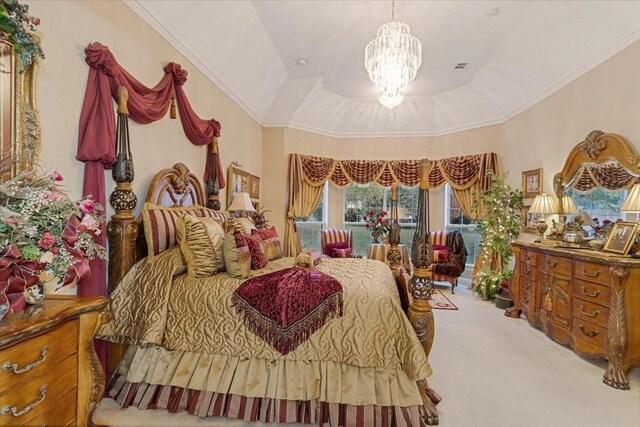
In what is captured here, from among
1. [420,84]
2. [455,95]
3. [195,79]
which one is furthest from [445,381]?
[455,95]

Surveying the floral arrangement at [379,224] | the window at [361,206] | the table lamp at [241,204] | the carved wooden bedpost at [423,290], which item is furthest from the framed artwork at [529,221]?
the table lamp at [241,204]

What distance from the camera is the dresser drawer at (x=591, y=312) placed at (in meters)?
2.61

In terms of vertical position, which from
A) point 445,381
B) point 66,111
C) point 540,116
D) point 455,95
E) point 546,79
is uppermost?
point 455,95

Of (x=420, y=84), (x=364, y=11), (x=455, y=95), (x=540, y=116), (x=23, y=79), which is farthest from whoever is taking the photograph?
(x=455, y=95)

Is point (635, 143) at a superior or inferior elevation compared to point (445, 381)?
superior

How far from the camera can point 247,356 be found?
1.98 m

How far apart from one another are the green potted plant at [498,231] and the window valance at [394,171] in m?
0.57

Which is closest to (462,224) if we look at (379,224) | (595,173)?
(379,224)

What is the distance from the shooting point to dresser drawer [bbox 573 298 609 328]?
103 inches

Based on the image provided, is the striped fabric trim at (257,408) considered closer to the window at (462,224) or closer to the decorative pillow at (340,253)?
the decorative pillow at (340,253)

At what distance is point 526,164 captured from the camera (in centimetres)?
475

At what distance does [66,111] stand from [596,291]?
14.5 feet

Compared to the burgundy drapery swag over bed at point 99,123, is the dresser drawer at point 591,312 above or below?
below

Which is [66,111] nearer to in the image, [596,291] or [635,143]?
[596,291]
